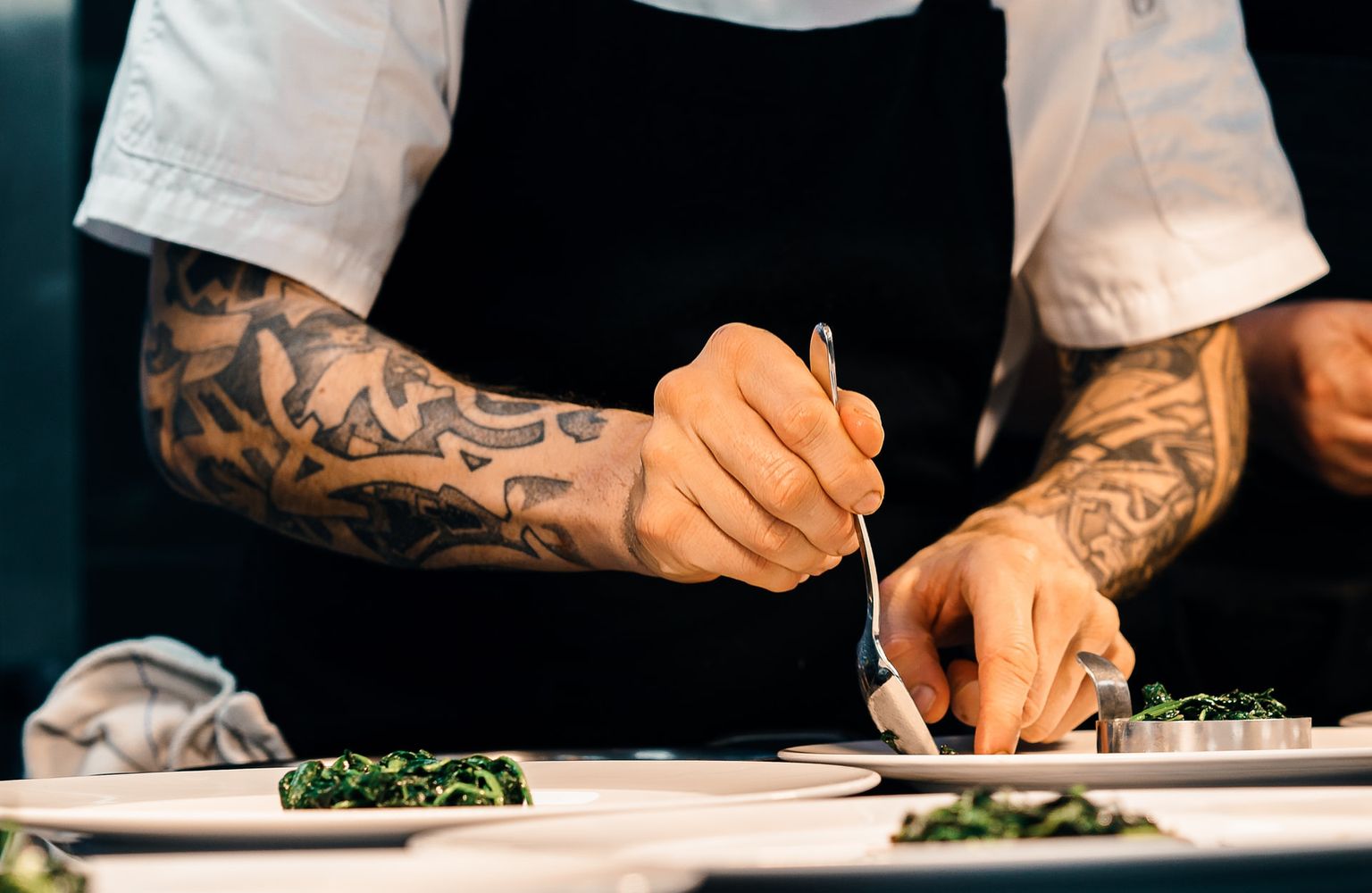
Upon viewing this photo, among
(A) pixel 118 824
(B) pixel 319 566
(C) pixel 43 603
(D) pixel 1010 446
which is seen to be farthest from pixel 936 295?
(C) pixel 43 603

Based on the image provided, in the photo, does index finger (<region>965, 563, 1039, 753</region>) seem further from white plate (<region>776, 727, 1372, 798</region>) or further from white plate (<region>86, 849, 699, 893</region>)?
white plate (<region>86, 849, 699, 893</region>)

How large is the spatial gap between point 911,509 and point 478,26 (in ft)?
2.19

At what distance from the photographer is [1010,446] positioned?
7.52ft

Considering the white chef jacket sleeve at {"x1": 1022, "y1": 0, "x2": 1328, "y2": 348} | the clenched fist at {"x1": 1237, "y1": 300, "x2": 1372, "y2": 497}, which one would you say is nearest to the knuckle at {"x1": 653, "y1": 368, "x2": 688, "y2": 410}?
the white chef jacket sleeve at {"x1": 1022, "y1": 0, "x2": 1328, "y2": 348}

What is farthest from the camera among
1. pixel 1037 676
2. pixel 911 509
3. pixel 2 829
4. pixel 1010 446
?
pixel 1010 446

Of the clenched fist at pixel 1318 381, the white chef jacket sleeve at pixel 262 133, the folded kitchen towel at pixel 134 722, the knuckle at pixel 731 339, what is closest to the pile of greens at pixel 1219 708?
the knuckle at pixel 731 339

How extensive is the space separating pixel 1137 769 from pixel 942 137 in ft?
3.11

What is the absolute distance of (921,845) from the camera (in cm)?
48

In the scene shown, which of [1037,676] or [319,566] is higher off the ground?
[1037,676]

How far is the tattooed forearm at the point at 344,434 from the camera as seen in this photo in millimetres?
1125

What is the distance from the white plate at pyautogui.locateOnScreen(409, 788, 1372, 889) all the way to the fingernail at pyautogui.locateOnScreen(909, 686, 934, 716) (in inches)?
15.6

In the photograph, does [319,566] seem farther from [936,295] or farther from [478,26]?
[936,295]

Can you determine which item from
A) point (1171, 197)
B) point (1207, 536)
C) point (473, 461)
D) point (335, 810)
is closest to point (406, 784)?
point (335, 810)

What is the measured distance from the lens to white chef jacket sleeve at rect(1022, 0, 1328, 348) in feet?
5.17
